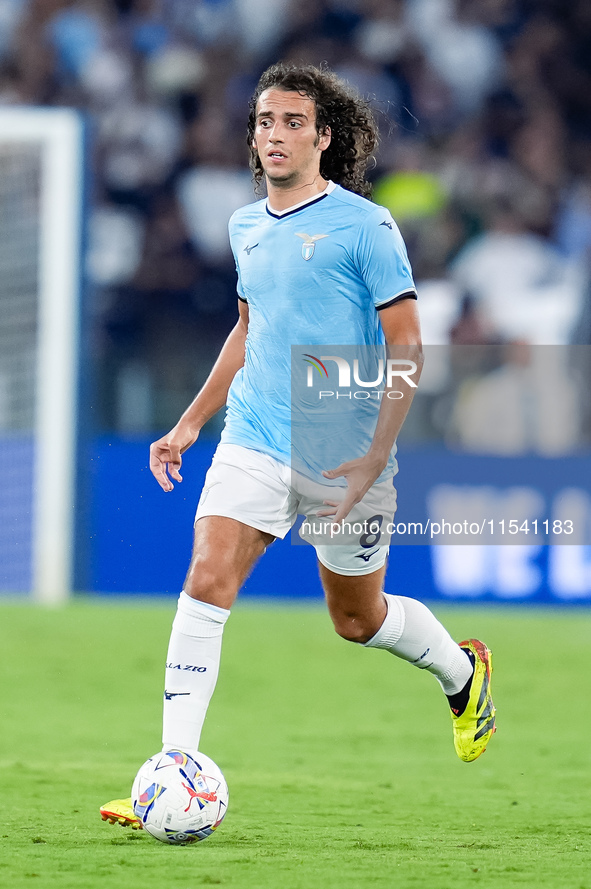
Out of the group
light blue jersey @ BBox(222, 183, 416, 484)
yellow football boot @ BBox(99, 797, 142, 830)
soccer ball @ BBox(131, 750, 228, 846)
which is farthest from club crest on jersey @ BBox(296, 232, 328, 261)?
yellow football boot @ BBox(99, 797, 142, 830)

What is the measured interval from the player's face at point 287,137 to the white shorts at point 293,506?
0.83m

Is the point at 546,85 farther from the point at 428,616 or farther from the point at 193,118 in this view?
the point at 428,616

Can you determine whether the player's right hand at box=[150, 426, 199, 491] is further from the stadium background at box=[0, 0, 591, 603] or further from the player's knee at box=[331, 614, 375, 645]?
the stadium background at box=[0, 0, 591, 603]

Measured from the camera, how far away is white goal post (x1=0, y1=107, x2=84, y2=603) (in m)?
9.59

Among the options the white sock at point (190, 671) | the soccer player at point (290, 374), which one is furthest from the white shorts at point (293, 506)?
the white sock at point (190, 671)

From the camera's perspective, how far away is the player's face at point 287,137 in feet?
13.7

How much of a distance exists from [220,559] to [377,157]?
26.2ft

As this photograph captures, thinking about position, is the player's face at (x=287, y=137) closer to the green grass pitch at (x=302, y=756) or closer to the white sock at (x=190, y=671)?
the white sock at (x=190, y=671)

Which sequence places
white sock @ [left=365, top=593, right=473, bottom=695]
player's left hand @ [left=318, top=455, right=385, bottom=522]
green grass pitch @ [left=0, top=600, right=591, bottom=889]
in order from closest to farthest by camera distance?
green grass pitch @ [left=0, top=600, right=591, bottom=889], player's left hand @ [left=318, top=455, right=385, bottom=522], white sock @ [left=365, top=593, right=473, bottom=695]

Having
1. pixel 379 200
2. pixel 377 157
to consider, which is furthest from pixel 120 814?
pixel 377 157

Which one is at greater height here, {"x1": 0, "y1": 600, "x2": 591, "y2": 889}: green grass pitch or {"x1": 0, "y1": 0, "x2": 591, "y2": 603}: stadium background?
{"x1": 0, "y1": 0, "x2": 591, "y2": 603}: stadium background

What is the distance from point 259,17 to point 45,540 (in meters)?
5.56

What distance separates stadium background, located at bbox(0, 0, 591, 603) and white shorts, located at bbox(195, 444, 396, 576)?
15.5ft

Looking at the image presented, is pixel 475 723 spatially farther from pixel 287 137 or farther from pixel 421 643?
pixel 287 137
